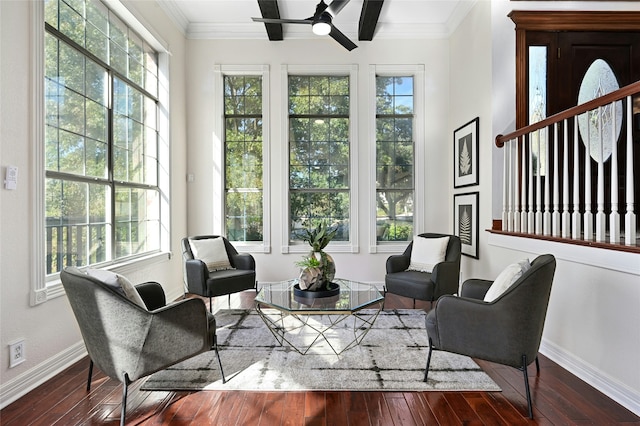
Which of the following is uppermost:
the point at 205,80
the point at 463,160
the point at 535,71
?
the point at 205,80

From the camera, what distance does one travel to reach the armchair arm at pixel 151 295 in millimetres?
2508

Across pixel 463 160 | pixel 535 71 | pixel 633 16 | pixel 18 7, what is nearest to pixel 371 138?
pixel 463 160

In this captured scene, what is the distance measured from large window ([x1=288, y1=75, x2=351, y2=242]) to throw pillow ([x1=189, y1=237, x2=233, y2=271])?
1136mm

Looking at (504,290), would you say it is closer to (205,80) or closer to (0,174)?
(0,174)

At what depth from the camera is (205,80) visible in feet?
15.9

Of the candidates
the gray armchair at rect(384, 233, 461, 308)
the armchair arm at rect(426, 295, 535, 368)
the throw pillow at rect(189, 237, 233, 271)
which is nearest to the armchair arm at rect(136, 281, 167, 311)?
the throw pillow at rect(189, 237, 233, 271)

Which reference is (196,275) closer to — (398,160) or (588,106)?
(398,160)

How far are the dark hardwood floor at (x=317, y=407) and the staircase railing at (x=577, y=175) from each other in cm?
101

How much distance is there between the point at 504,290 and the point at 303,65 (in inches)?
156

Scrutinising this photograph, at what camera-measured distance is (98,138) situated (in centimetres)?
321

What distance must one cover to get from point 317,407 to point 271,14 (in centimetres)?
423

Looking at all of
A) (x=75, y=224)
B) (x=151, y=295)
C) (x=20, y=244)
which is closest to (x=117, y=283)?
(x=151, y=295)

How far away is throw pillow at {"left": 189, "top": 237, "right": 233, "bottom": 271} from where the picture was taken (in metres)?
3.96

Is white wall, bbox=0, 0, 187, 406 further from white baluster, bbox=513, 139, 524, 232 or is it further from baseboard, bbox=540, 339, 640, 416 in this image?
white baluster, bbox=513, 139, 524, 232
